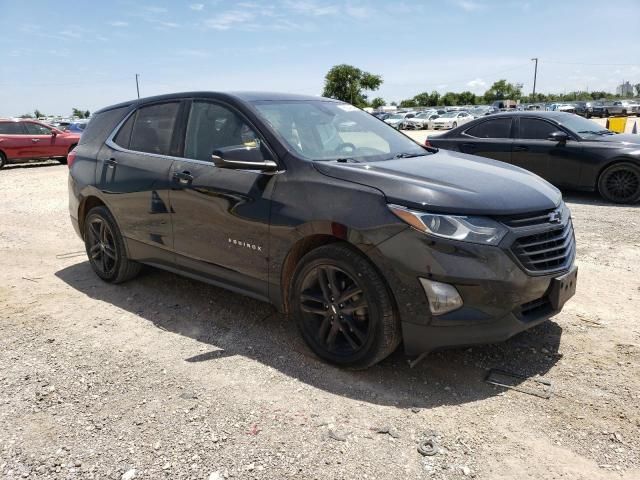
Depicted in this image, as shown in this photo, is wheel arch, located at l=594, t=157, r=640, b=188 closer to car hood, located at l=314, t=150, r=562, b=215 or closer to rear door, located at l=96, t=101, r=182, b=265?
car hood, located at l=314, t=150, r=562, b=215

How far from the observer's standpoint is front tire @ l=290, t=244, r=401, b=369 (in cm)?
305

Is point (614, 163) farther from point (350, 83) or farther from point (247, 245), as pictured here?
point (350, 83)

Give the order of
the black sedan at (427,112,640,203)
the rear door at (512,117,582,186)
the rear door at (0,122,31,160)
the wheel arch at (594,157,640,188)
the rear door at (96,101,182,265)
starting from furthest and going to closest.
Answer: the rear door at (0,122,31,160) → the rear door at (512,117,582,186) → the black sedan at (427,112,640,203) → the wheel arch at (594,157,640,188) → the rear door at (96,101,182,265)

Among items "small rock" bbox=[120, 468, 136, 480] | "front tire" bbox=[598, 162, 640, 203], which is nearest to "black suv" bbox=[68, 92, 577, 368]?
"small rock" bbox=[120, 468, 136, 480]

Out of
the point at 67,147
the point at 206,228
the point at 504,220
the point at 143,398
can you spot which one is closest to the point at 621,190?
the point at 504,220

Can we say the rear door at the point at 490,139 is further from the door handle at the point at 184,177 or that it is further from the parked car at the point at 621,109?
the parked car at the point at 621,109

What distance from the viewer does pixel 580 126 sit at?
30.2ft

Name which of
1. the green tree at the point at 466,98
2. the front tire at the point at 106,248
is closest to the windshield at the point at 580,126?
the front tire at the point at 106,248

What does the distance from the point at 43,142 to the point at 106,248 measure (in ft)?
47.1

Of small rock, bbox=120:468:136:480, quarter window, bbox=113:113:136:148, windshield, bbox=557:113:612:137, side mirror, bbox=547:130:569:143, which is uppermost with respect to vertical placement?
quarter window, bbox=113:113:136:148

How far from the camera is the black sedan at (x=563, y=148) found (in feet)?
27.6

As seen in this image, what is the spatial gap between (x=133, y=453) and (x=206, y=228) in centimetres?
170

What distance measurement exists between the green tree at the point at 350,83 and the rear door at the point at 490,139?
8300 centimetres

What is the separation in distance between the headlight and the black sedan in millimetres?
6661
